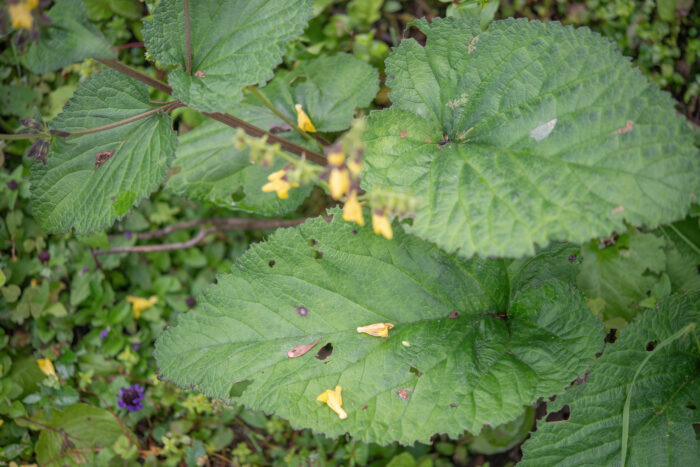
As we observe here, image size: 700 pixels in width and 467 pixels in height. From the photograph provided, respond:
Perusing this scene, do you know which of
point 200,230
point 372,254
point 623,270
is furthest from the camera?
point 200,230

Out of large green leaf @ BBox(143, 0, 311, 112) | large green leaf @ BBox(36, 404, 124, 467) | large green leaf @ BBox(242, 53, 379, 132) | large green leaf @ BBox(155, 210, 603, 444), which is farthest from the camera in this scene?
large green leaf @ BBox(36, 404, 124, 467)

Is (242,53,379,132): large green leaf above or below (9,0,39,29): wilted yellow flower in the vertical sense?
below

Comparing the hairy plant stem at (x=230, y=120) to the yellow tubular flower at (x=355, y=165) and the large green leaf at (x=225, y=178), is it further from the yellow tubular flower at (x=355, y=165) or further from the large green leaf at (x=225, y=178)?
the yellow tubular flower at (x=355, y=165)

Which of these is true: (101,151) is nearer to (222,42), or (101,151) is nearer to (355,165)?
(222,42)

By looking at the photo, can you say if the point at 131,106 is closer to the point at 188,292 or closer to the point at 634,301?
the point at 188,292

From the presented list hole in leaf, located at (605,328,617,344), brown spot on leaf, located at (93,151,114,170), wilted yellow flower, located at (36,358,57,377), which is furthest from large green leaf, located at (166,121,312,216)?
hole in leaf, located at (605,328,617,344)

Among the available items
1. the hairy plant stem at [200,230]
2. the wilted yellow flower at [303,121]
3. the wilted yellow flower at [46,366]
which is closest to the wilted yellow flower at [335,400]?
the wilted yellow flower at [303,121]

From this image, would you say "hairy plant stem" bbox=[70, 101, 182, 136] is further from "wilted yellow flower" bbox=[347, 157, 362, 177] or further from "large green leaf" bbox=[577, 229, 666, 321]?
"large green leaf" bbox=[577, 229, 666, 321]

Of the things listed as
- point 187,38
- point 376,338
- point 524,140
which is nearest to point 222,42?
point 187,38
